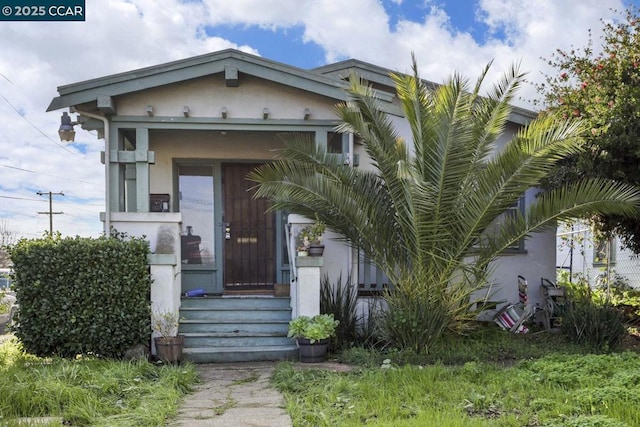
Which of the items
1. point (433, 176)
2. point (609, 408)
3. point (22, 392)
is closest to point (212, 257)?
point (433, 176)

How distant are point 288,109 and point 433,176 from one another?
2422mm

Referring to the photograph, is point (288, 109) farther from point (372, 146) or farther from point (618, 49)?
point (618, 49)

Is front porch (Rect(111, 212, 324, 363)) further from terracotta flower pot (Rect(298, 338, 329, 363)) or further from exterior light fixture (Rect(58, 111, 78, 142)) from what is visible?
exterior light fixture (Rect(58, 111, 78, 142))

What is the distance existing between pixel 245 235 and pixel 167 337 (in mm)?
2994

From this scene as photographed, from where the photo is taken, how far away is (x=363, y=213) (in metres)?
6.70

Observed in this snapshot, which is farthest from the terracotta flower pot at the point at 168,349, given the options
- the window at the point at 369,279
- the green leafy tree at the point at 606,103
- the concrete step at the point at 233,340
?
the green leafy tree at the point at 606,103

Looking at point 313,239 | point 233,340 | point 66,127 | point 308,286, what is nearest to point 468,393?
point 308,286

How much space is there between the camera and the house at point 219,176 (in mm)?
6953

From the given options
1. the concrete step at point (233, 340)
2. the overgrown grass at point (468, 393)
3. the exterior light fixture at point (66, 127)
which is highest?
the exterior light fixture at point (66, 127)

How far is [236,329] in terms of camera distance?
7.21m

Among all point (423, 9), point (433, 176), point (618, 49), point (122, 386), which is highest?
point (423, 9)

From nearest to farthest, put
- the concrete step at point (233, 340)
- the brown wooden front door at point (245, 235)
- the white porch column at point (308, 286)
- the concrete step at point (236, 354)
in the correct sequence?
the concrete step at point (236, 354)
the white porch column at point (308, 286)
the concrete step at point (233, 340)
the brown wooden front door at point (245, 235)

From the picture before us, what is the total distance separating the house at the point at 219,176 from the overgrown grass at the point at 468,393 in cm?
174

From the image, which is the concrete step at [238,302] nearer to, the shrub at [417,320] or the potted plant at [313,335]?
the potted plant at [313,335]
